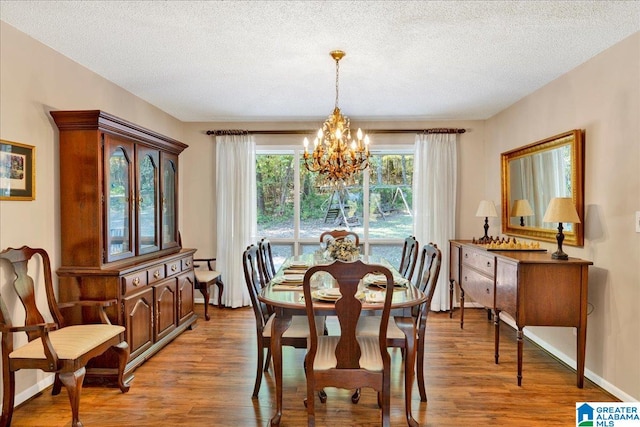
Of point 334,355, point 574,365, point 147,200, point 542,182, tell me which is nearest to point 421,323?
point 334,355

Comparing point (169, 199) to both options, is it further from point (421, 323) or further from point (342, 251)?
point (421, 323)

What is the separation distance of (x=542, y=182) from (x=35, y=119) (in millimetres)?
4170

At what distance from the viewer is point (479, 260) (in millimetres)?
3732

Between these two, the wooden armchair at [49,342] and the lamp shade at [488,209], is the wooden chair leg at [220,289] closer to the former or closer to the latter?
the wooden armchair at [49,342]

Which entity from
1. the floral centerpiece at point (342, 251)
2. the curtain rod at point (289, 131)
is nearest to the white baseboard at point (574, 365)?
the floral centerpiece at point (342, 251)

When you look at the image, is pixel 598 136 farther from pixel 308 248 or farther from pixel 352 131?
pixel 308 248

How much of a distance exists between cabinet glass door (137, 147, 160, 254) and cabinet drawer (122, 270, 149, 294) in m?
0.30

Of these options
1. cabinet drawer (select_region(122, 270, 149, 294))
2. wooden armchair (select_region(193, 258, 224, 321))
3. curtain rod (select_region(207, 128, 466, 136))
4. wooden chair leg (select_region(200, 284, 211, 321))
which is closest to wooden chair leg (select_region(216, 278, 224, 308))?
wooden armchair (select_region(193, 258, 224, 321))

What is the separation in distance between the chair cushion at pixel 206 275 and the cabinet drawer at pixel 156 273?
80 centimetres

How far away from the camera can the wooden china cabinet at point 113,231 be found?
9.39 ft

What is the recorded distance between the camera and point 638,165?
8.32 feet

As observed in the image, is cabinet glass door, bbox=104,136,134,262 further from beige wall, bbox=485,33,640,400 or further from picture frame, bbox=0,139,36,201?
beige wall, bbox=485,33,640,400

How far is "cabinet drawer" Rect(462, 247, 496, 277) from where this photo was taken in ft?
11.2

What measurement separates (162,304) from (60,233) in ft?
3.49
